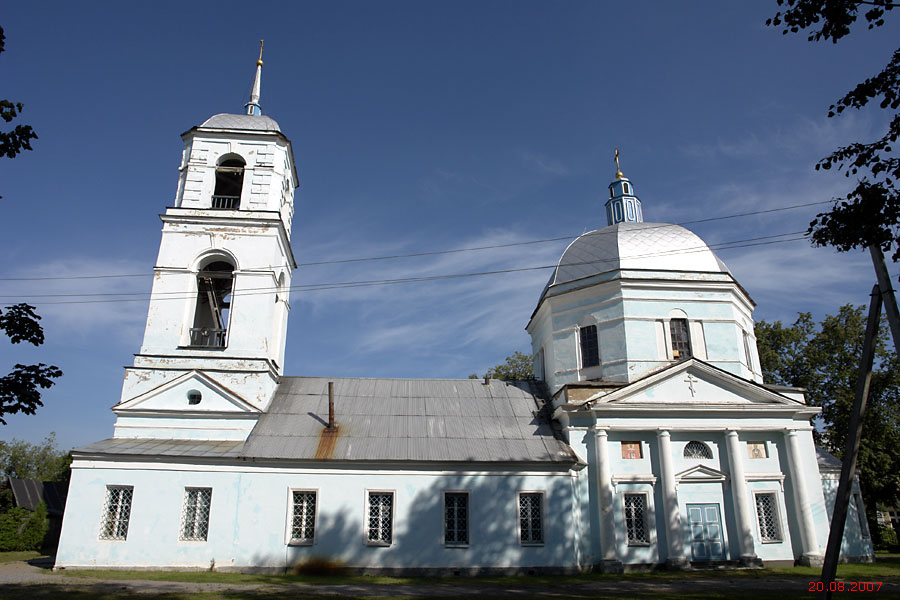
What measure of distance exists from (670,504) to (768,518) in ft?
10.6

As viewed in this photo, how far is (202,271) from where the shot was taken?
820 inches

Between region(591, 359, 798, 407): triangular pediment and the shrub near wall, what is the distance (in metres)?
27.9

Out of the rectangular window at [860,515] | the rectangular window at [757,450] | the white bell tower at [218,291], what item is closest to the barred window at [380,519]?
Result: the white bell tower at [218,291]

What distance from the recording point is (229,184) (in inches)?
895

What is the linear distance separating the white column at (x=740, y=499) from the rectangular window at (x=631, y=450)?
2661 mm

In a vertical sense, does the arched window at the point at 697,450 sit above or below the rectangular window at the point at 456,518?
above

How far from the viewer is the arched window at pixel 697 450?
18625 mm

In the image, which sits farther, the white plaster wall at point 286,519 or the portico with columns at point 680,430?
the portico with columns at point 680,430

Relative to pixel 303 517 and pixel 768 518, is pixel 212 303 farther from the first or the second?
pixel 768 518

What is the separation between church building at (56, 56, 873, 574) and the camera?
55.0 feet

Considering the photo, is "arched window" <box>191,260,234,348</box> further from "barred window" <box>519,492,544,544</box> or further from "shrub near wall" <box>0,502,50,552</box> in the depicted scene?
"shrub near wall" <box>0,502,50,552</box>

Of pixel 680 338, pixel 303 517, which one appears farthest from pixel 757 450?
pixel 303 517

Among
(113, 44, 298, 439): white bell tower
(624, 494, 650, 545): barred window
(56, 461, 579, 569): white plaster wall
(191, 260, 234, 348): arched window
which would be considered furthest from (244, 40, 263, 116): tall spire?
(624, 494, 650, 545): barred window

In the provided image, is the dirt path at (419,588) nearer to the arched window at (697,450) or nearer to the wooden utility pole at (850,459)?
the wooden utility pole at (850,459)
